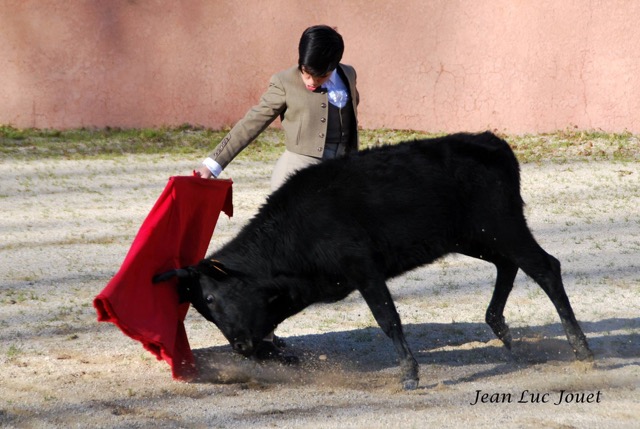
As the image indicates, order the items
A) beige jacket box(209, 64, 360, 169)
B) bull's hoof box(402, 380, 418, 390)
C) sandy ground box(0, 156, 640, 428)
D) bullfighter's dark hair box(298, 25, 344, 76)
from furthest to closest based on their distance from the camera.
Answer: beige jacket box(209, 64, 360, 169), bullfighter's dark hair box(298, 25, 344, 76), bull's hoof box(402, 380, 418, 390), sandy ground box(0, 156, 640, 428)

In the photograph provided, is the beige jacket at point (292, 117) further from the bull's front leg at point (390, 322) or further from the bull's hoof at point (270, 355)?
the bull's hoof at point (270, 355)

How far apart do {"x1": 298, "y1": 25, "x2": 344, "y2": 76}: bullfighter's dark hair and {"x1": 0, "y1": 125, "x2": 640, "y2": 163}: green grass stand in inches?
250

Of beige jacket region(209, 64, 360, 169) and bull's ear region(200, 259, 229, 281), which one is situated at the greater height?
beige jacket region(209, 64, 360, 169)

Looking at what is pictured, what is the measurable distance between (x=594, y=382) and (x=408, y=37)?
8.58 m

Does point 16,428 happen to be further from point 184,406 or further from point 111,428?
point 184,406

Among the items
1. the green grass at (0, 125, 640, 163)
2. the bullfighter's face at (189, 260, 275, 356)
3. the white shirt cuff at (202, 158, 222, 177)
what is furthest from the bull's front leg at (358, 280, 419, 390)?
the green grass at (0, 125, 640, 163)

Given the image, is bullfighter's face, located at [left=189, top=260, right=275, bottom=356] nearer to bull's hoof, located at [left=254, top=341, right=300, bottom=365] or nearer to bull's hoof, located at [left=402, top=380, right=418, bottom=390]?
bull's hoof, located at [left=254, top=341, right=300, bottom=365]

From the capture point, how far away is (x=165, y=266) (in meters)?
4.85

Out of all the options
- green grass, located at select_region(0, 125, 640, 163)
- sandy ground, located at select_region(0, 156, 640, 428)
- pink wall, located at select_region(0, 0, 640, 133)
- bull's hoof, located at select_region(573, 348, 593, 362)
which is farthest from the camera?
pink wall, located at select_region(0, 0, 640, 133)

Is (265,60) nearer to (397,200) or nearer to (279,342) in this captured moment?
(279,342)

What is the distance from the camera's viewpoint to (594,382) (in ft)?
15.0

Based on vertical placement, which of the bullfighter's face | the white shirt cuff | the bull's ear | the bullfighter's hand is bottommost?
the bullfighter's face

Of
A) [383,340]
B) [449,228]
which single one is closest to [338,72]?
[449,228]

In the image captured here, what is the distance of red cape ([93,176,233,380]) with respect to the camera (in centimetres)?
457
